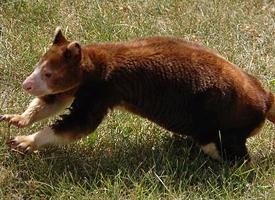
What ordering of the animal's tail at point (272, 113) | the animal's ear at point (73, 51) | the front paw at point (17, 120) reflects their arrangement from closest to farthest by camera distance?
the animal's ear at point (73, 51)
the front paw at point (17, 120)
the animal's tail at point (272, 113)

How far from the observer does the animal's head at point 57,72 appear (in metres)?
4.47

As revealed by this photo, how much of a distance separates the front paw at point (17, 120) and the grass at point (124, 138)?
0.17 metres

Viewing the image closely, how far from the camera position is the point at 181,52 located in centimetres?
478

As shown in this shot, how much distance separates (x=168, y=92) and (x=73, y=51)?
0.72 metres

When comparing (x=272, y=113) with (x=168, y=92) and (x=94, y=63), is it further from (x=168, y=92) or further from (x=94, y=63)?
(x=94, y=63)

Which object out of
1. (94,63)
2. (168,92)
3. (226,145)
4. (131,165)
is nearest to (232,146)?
(226,145)

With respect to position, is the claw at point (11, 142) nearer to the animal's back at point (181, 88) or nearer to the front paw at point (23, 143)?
the front paw at point (23, 143)

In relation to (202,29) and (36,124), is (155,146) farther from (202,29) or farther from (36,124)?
(202,29)

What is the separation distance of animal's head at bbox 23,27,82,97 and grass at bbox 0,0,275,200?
50cm

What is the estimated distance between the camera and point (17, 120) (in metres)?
4.69

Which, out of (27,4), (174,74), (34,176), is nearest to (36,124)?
(34,176)

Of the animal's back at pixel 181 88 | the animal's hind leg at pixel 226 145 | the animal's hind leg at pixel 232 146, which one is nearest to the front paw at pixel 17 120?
the animal's back at pixel 181 88

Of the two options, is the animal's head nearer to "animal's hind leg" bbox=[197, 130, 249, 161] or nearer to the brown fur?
the brown fur

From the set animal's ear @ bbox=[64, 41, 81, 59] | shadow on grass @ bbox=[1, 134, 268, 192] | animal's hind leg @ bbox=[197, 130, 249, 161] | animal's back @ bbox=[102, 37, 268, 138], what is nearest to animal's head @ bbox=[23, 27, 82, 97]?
animal's ear @ bbox=[64, 41, 81, 59]
